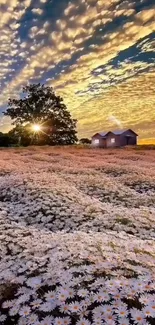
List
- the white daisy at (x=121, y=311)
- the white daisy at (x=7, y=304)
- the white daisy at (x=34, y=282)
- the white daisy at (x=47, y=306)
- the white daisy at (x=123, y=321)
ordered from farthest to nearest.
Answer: the white daisy at (x=34, y=282) < the white daisy at (x=7, y=304) < the white daisy at (x=47, y=306) < the white daisy at (x=121, y=311) < the white daisy at (x=123, y=321)

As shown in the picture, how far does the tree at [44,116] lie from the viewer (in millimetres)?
83250

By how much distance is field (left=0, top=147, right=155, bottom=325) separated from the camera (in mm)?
5172

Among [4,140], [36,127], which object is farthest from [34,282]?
[36,127]

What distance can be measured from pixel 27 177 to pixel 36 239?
36.1ft

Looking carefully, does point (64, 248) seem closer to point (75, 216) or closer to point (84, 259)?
point (84, 259)

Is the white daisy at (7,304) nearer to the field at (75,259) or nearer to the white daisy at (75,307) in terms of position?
the field at (75,259)

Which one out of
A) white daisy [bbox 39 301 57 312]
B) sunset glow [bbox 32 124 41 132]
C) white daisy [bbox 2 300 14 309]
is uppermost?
sunset glow [bbox 32 124 41 132]

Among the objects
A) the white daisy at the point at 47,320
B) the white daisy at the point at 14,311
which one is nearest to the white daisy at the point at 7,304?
the white daisy at the point at 14,311

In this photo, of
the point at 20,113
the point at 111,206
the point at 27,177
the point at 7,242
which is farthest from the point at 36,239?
the point at 20,113

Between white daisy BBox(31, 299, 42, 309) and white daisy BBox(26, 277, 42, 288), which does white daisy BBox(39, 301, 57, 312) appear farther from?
white daisy BBox(26, 277, 42, 288)

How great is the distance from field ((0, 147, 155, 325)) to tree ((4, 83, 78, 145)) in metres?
67.5

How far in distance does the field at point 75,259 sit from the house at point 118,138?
258ft

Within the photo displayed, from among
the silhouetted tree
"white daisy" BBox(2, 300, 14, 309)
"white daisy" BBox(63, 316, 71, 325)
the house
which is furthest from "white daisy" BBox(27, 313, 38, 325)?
the house

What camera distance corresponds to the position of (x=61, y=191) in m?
16.3
